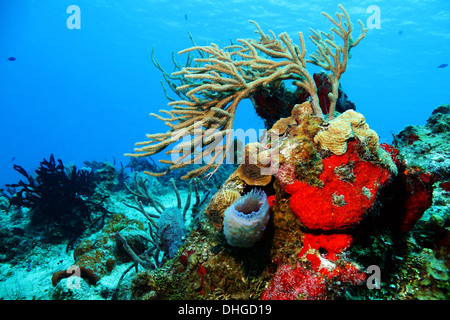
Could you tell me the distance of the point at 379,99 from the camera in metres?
81.6

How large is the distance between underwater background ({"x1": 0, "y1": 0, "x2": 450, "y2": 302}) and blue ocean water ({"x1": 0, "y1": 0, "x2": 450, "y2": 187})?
0.46 m

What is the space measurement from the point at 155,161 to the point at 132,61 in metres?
68.5

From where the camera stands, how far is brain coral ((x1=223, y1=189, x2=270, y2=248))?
2043 mm

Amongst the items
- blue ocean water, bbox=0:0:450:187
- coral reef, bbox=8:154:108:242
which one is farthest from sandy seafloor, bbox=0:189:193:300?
blue ocean water, bbox=0:0:450:187

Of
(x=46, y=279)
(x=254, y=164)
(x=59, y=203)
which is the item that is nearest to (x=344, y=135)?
(x=254, y=164)

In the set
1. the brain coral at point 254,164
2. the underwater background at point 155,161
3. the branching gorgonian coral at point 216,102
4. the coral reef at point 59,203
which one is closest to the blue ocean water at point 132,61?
the underwater background at point 155,161

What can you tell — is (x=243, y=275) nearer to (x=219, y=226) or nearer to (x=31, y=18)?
(x=219, y=226)

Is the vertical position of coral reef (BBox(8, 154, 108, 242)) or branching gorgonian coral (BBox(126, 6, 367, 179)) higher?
branching gorgonian coral (BBox(126, 6, 367, 179))

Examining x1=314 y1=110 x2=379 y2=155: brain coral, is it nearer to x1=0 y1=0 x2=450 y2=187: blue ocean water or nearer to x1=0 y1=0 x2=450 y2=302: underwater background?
x1=0 y1=0 x2=450 y2=302: underwater background

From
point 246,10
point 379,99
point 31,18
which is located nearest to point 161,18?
point 246,10

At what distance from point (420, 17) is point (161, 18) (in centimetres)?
4692

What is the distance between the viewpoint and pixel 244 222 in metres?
2.03

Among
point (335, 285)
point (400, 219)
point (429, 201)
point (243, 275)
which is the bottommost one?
point (243, 275)

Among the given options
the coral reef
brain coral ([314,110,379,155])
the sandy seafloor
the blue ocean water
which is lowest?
the sandy seafloor
